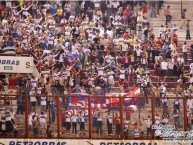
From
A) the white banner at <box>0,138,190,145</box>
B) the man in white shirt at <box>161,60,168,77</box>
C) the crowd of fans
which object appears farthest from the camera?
the man in white shirt at <box>161,60,168,77</box>

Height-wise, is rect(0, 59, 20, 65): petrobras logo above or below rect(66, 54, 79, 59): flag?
above

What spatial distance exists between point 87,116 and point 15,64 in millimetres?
5414

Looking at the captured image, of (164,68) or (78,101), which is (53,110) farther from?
(164,68)

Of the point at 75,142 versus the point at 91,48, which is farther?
the point at 91,48

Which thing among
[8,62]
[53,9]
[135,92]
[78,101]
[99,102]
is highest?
[53,9]

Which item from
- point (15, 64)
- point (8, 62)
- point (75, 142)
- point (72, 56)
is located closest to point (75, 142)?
point (75, 142)

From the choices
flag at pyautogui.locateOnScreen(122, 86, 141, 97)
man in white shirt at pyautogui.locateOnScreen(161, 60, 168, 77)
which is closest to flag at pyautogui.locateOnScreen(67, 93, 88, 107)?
flag at pyautogui.locateOnScreen(122, 86, 141, 97)

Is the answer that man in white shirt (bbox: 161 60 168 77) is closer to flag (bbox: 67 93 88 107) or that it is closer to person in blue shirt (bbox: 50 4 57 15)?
person in blue shirt (bbox: 50 4 57 15)

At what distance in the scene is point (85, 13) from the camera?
158 ft

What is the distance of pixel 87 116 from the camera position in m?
36.2

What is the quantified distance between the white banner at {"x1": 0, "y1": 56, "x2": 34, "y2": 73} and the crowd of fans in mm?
611

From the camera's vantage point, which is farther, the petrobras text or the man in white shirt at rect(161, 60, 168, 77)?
the man in white shirt at rect(161, 60, 168, 77)

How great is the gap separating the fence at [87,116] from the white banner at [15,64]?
414 cm

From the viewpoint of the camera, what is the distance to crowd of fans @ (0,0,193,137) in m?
41.4
